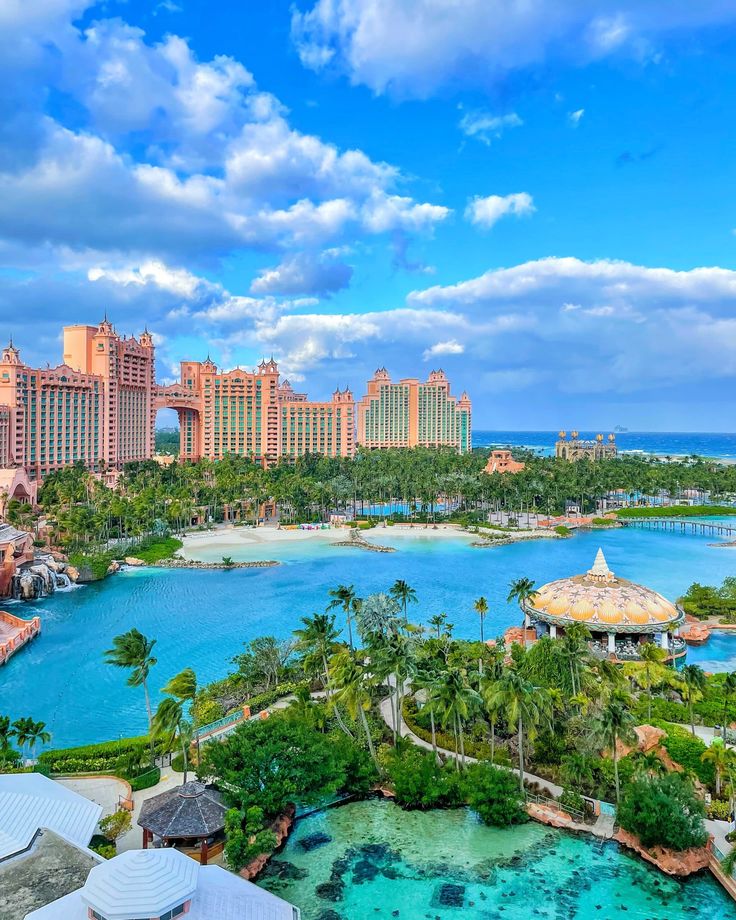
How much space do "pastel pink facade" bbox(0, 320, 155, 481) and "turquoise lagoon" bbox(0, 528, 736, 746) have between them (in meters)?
46.7

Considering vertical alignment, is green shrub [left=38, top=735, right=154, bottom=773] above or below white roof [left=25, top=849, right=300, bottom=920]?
below

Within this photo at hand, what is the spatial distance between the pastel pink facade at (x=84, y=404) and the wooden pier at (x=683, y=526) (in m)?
86.5

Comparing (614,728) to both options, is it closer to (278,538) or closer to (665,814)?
(665,814)

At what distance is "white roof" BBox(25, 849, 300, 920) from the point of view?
1508 cm

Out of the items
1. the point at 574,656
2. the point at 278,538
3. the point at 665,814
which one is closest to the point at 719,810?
the point at 665,814

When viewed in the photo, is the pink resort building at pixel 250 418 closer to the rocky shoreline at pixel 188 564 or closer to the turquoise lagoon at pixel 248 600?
the turquoise lagoon at pixel 248 600

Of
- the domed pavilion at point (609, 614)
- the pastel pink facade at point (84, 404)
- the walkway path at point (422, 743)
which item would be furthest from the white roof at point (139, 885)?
the pastel pink facade at point (84, 404)

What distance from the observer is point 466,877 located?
20.3 metres

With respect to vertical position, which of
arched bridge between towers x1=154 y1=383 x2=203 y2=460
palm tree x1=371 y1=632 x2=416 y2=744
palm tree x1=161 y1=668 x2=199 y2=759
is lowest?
palm tree x1=161 y1=668 x2=199 y2=759

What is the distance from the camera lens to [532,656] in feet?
99.1

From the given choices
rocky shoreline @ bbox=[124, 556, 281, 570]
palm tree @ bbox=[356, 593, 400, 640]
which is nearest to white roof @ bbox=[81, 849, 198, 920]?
palm tree @ bbox=[356, 593, 400, 640]

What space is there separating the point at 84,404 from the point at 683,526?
3774 inches

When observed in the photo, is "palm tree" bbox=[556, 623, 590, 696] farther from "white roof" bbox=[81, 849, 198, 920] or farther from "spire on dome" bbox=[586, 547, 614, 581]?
"white roof" bbox=[81, 849, 198, 920]

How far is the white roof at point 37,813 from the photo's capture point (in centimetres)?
1808
